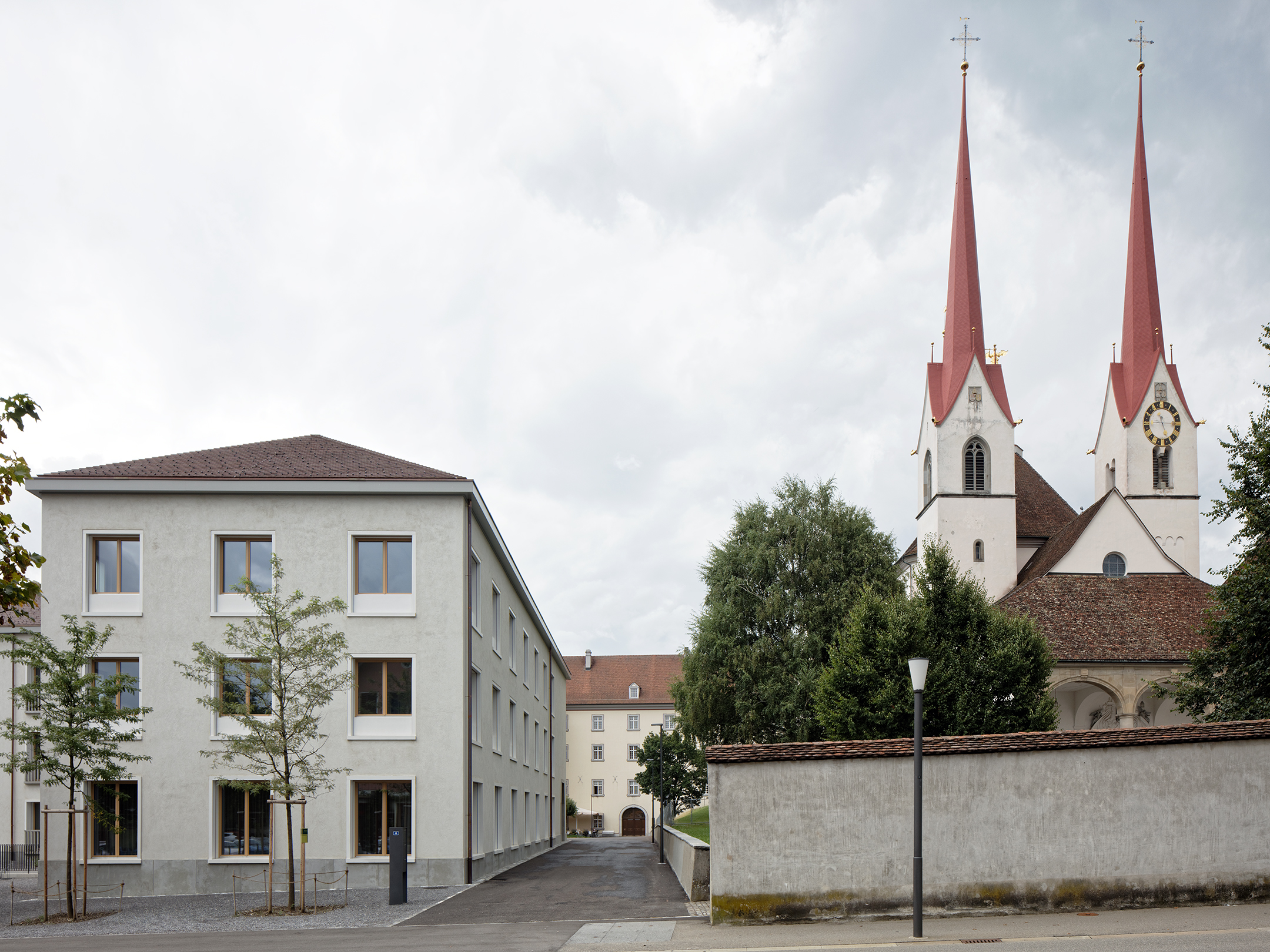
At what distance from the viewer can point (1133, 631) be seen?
3941 cm

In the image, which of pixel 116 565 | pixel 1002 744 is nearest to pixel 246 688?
pixel 116 565

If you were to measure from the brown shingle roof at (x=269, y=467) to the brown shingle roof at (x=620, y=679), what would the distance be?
5898cm

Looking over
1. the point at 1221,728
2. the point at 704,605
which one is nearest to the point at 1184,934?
the point at 1221,728

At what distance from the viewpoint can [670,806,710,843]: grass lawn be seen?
1927 inches

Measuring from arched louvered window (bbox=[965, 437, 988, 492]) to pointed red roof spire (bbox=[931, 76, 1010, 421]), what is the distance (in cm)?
192

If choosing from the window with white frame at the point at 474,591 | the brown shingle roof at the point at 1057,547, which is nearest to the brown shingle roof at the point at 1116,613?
the brown shingle roof at the point at 1057,547

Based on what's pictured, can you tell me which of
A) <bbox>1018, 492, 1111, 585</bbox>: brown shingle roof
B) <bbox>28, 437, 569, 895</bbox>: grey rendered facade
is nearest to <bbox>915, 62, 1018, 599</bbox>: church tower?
<bbox>1018, 492, 1111, 585</bbox>: brown shingle roof

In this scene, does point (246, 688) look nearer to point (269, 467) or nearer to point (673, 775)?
point (269, 467)

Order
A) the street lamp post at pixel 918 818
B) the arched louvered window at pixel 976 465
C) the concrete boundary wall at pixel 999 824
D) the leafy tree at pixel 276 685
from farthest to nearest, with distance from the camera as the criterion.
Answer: the arched louvered window at pixel 976 465, the leafy tree at pixel 276 685, the concrete boundary wall at pixel 999 824, the street lamp post at pixel 918 818

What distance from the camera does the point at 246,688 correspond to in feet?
75.4

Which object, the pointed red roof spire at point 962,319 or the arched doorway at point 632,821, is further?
the arched doorway at point 632,821

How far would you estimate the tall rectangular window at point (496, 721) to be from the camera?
96.8 feet

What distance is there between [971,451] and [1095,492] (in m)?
11.2

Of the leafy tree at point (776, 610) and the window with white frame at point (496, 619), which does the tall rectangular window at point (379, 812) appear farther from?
the leafy tree at point (776, 610)
